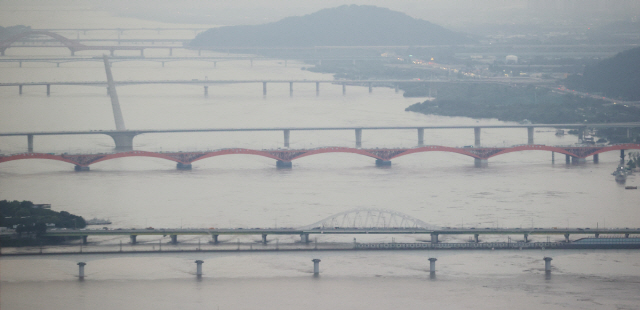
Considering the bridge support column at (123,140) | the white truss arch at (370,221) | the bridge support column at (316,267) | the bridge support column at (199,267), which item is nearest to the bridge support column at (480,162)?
the white truss arch at (370,221)

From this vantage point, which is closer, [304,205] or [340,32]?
[304,205]

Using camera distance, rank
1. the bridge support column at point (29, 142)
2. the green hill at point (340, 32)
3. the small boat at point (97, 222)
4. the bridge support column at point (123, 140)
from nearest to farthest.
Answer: the small boat at point (97, 222) < the bridge support column at point (29, 142) < the bridge support column at point (123, 140) < the green hill at point (340, 32)

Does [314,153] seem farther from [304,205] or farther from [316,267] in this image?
[316,267]

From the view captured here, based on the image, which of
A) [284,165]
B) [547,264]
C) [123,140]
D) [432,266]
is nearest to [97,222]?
[432,266]

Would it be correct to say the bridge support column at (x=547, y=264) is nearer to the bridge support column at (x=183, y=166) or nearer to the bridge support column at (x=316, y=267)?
the bridge support column at (x=316, y=267)

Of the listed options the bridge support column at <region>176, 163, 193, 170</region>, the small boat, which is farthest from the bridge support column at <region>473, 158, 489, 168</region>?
the small boat

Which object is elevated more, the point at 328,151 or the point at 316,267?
the point at 328,151
